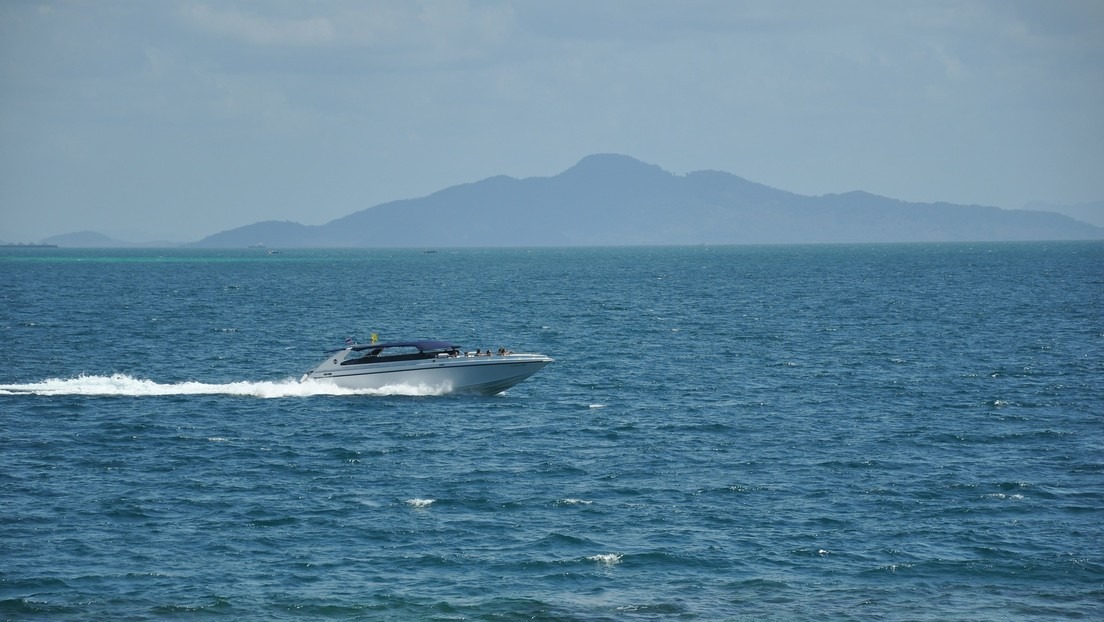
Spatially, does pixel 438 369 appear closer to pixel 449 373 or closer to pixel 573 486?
pixel 449 373

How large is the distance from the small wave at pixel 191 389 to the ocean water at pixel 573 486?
22 centimetres

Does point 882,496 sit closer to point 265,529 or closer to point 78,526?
point 265,529

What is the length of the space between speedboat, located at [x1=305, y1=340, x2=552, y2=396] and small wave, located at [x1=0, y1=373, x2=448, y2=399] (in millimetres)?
348

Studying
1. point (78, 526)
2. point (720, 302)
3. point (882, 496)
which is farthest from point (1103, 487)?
point (720, 302)

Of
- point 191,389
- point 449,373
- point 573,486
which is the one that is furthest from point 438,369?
point 573,486

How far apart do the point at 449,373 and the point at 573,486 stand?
19.6 meters

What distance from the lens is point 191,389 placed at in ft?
202

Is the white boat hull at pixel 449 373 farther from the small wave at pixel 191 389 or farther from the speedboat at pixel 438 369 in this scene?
the small wave at pixel 191 389

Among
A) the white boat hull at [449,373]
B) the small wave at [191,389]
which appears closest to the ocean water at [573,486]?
the small wave at [191,389]

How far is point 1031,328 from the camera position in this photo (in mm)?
92938

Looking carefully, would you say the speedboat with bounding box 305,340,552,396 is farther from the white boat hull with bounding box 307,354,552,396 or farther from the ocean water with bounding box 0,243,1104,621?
the ocean water with bounding box 0,243,1104,621

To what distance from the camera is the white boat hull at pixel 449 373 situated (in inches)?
2335

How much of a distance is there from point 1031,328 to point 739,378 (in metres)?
36.7

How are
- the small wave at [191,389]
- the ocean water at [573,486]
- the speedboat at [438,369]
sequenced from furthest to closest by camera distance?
the small wave at [191,389] → the speedboat at [438,369] → the ocean water at [573,486]
